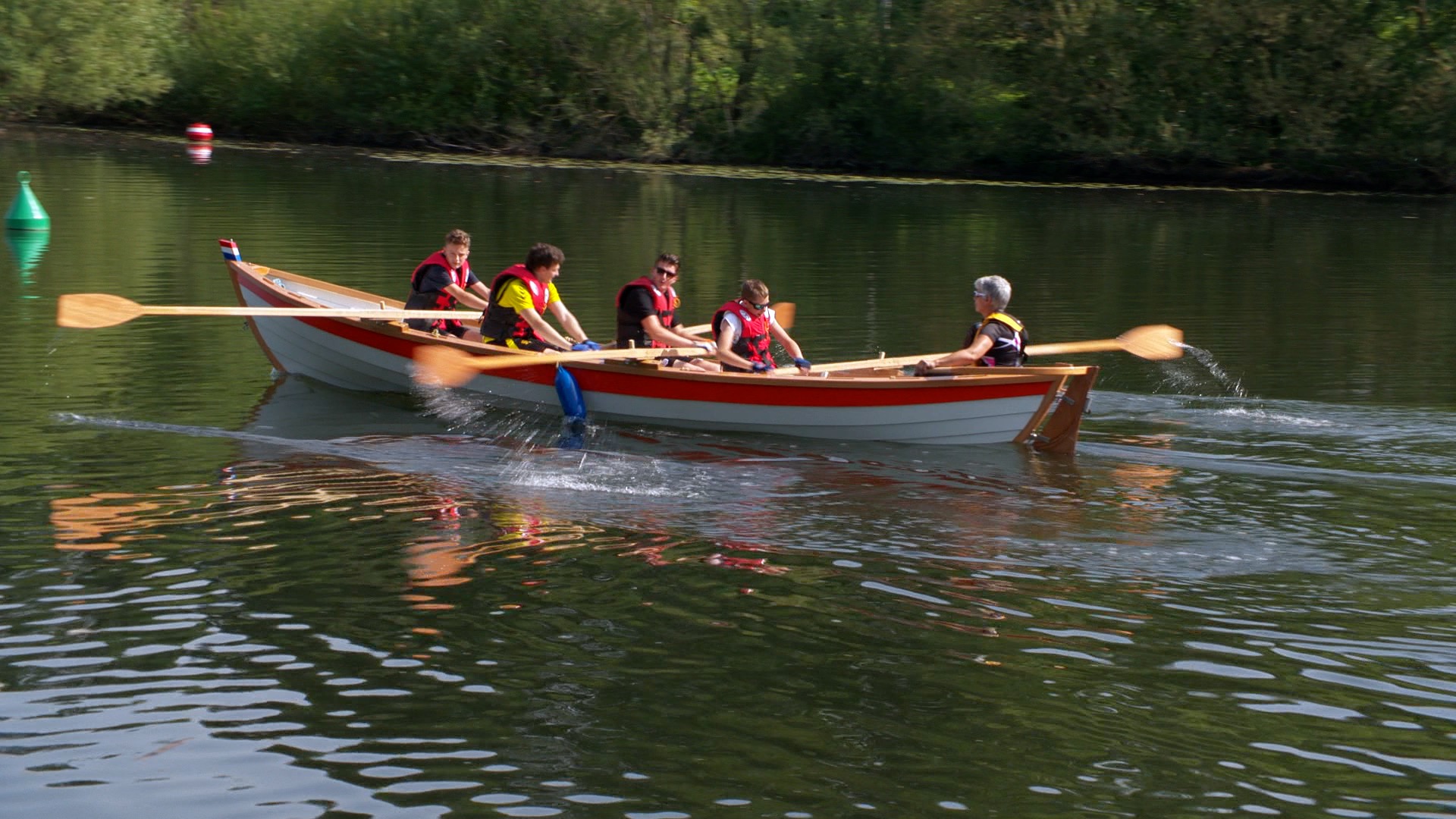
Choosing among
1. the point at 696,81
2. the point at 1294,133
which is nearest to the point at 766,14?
the point at 696,81

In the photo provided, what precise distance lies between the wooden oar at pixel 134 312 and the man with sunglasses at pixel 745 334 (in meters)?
2.67

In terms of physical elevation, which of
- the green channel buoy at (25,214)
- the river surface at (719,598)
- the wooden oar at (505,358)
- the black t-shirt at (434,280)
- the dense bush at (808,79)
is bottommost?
the river surface at (719,598)

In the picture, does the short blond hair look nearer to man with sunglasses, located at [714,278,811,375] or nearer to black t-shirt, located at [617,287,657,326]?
man with sunglasses, located at [714,278,811,375]

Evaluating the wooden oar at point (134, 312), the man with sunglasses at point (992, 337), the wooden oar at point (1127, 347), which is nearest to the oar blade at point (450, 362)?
the wooden oar at point (134, 312)

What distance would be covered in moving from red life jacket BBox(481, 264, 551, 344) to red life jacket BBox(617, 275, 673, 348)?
24.8 inches

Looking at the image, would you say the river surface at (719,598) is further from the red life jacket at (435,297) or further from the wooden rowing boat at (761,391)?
the red life jacket at (435,297)

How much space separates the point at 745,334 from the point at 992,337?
188 centimetres

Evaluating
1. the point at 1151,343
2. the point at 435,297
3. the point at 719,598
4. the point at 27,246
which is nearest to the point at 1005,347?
the point at 1151,343

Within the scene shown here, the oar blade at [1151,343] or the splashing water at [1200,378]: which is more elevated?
the oar blade at [1151,343]

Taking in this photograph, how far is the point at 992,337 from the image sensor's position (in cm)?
1150

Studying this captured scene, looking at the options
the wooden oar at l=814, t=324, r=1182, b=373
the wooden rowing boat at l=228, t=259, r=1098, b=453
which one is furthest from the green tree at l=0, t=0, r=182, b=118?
the wooden oar at l=814, t=324, r=1182, b=373

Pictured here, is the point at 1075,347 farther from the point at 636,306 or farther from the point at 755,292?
the point at 636,306

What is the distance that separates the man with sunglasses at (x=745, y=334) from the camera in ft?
39.3

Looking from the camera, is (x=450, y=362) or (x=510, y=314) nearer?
(x=450, y=362)
